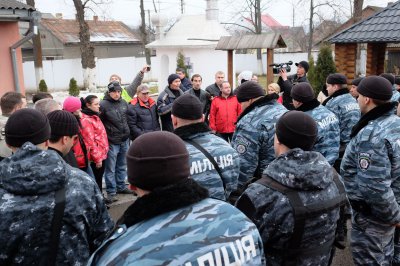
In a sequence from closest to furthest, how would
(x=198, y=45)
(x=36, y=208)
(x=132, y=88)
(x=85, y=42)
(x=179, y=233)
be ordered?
(x=179, y=233) < (x=36, y=208) < (x=132, y=88) < (x=198, y=45) < (x=85, y=42)

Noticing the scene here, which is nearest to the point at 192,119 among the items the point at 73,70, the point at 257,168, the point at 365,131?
the point at 257,168

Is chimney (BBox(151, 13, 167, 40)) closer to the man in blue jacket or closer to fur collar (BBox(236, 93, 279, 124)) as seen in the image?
fur collar (BBox(236, 93, 279, 124))

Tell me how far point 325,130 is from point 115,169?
349 centimetres

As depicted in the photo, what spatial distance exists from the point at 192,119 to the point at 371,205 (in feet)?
5.39

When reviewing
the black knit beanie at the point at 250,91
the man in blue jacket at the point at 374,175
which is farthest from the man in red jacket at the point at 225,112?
the man in blue jacket at the point at 374,175

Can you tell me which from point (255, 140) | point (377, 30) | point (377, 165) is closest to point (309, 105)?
point (255, 140)

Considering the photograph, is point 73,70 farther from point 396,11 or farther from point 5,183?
point 5,183

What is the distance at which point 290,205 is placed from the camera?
2.39m

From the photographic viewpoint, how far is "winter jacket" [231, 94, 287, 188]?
4125 mm

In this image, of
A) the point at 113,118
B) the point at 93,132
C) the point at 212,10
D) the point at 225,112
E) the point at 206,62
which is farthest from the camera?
the point at 212,10

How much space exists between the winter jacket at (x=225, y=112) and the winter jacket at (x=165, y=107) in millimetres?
767

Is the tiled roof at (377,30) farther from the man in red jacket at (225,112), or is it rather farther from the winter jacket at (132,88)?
the winter jacket at (132,88)

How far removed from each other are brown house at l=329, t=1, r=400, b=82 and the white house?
1040 centimetres

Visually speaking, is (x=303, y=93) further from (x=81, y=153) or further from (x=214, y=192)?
(x=81, y=153)
